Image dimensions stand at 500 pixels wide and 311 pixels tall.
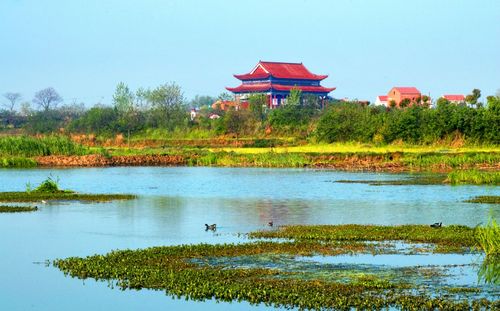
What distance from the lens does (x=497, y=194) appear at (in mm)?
33000

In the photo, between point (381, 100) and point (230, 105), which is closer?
→ point (230, 105)

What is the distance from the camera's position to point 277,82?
Result: 107m

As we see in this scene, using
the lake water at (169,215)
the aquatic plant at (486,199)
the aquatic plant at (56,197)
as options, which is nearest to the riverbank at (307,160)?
the lake water at (169,215)

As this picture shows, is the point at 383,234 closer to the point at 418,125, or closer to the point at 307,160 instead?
the point at 307,160

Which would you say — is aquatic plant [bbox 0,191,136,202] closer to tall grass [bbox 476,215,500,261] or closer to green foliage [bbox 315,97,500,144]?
tall grass [bbox 476,215,500,261]

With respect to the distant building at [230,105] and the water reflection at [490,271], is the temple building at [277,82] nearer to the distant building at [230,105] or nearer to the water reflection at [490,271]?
the distant building at [230,105]

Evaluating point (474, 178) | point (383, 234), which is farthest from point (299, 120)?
point (383, 234)

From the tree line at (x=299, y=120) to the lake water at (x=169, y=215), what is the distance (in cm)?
1382

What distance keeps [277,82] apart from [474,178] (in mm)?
70035

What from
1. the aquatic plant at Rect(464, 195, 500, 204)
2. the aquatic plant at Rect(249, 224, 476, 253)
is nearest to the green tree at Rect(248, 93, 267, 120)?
the aquatic plant at Rect(464, 195, 500, 204)

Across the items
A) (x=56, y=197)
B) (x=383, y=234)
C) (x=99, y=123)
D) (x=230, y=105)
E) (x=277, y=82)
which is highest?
(x=277, y=82)

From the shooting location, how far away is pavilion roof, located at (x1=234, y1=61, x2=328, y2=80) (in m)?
107

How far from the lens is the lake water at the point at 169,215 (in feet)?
53.4

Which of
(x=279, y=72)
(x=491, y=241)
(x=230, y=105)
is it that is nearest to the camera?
(x=491, y=241)
